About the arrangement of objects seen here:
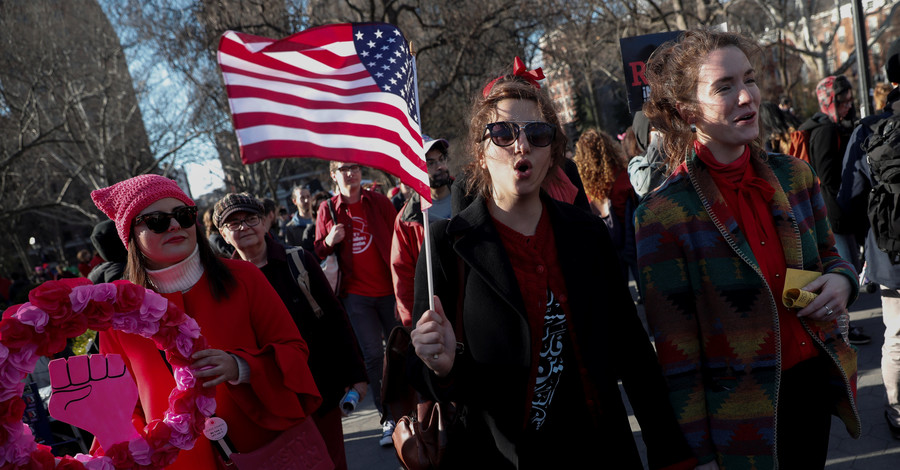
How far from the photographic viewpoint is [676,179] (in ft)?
7.26

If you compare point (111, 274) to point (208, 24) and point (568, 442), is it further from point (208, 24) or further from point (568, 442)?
point (208, 24)

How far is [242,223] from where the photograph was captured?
12.5 ft

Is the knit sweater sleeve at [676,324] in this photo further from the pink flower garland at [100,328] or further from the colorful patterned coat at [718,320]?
the pink flower garland at [100,328]

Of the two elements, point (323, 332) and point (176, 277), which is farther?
point (323, 332)

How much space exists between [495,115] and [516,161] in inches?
9.2

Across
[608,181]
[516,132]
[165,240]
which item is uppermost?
[516,132]

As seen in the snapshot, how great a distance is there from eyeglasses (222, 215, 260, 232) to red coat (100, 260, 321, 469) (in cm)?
119

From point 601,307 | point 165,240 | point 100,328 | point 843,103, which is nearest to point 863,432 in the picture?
point 601,307

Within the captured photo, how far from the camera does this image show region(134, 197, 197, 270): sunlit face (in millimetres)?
2416

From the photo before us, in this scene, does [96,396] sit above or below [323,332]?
above

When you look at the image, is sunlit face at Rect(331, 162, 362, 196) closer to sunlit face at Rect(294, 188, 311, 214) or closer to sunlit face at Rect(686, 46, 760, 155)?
sunlit face at Rect(686, 46, 760, 155)

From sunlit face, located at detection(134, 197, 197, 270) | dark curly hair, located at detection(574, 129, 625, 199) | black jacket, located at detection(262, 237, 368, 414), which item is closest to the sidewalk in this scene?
black jacket, located at detection(262, 237, 368, 414)

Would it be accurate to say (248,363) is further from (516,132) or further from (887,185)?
(887,185)

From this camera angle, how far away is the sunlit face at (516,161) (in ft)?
7.04
